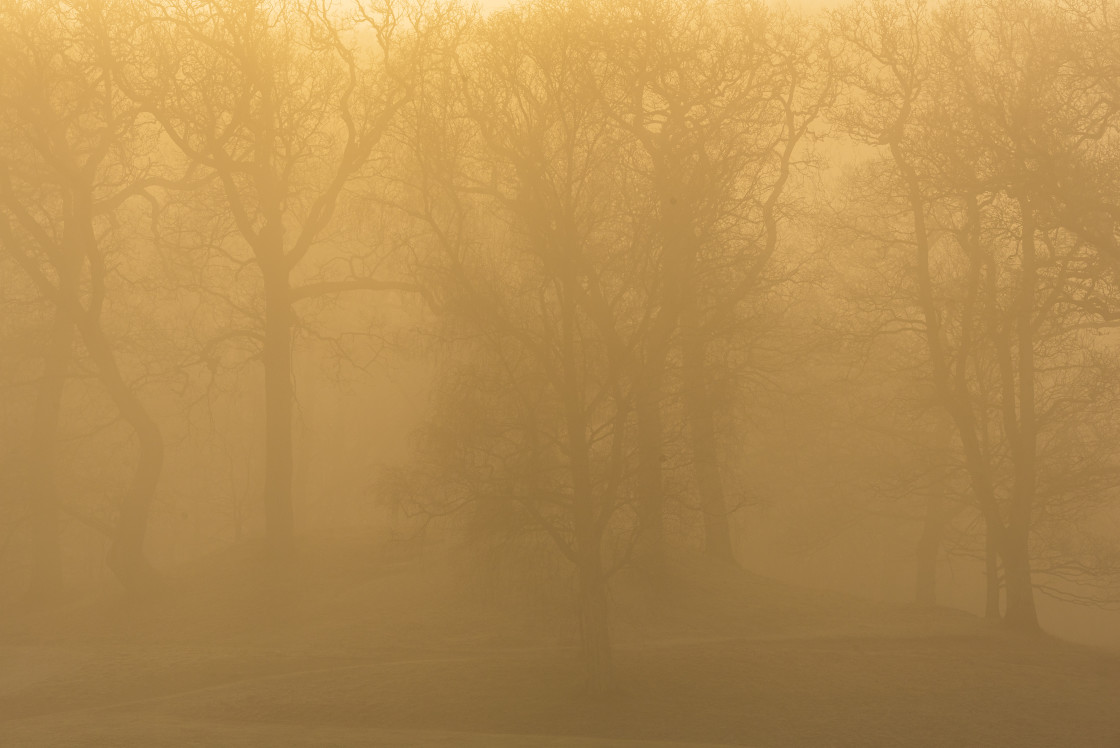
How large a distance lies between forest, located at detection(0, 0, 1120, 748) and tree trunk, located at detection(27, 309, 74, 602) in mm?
94

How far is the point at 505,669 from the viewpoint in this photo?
15812mm

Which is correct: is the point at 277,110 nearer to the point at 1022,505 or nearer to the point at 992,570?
the point at 1022,505

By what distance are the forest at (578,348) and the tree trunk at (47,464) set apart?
0.09 metres

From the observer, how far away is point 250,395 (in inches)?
1401

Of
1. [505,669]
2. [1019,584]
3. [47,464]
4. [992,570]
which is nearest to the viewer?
[505,669]

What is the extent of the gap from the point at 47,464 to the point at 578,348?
52.0 feet

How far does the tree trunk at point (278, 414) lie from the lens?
21.7 metres

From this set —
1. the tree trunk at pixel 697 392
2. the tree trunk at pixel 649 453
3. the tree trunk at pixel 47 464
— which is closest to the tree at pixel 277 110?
the tree trunk at pixel 47 464

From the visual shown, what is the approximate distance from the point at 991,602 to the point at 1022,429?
4.11m

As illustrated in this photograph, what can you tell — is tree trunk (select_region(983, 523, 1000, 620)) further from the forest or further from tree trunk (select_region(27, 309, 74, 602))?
tree trunk (select_region(27, 309, 74, 602))

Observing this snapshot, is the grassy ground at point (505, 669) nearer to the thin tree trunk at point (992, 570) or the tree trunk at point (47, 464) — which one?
the thin tree trunk at point (992, 570)

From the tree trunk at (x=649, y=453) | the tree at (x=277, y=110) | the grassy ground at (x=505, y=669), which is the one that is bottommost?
the grassy ground at (x=505, y=669)

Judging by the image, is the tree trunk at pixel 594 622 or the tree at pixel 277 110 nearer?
the tree trunk at pixel 594 622

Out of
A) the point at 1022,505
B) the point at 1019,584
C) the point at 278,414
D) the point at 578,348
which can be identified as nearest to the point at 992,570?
the point at 1019,584
